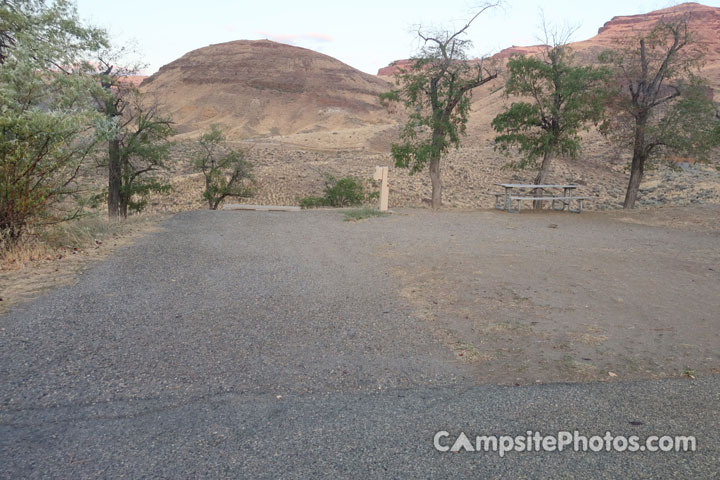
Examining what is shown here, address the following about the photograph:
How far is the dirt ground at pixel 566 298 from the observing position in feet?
13.1

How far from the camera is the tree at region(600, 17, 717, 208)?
1587 cm

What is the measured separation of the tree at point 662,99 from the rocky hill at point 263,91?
4682 centimetres

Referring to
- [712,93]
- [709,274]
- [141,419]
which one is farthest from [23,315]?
[712,93]

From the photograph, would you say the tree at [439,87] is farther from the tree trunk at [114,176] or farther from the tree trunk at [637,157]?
the tree trunk at [114,176]

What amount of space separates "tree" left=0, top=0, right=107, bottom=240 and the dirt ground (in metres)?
5.01

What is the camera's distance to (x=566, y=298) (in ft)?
18.8

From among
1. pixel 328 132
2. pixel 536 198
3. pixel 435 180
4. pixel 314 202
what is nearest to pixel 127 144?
pixel 314 202

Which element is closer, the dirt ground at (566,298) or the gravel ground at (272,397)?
the gravel ground at (272,397)

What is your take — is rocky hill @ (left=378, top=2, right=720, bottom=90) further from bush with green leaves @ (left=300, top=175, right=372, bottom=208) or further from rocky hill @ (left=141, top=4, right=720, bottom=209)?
bush with green leaves @ (left=300, top=175, right=372, bottom=208)

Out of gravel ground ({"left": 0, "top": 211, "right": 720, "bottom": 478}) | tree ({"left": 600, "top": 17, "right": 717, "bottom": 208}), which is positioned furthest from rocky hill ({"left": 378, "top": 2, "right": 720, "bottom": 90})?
gravel ground ({"left": 0, "top": 211, "right": 720, "bottom": 478})

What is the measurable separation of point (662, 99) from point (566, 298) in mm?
14158

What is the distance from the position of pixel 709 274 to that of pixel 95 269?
329 inches

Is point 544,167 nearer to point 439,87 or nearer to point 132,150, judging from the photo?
point 439,87

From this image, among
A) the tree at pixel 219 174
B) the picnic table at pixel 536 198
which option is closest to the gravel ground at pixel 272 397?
the picnic table at pixel 536 198
